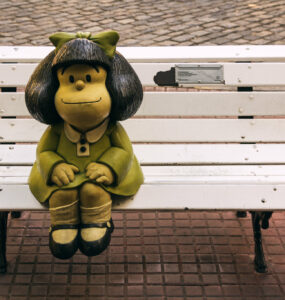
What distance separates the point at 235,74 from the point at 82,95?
1.34 m

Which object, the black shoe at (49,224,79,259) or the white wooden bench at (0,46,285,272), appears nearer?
the black shoe at (49,224,79,259)

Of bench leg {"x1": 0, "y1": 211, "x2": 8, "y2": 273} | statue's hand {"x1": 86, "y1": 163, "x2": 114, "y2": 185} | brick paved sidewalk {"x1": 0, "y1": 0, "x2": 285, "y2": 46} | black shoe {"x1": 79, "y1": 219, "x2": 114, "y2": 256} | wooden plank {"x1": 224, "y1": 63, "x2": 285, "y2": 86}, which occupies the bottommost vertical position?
brick paved sidewalk {"x1": 0, "y1": 0, "x2": 285, "y2": 46}

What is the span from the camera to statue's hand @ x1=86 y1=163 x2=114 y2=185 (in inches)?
102

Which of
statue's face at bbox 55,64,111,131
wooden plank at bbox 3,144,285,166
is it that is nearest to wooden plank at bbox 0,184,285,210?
wooden plank at bbox 3,144,285,166

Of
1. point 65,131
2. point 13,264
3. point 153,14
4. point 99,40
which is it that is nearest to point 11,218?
point 13,264

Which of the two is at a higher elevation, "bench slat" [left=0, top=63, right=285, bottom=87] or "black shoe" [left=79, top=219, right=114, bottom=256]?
"bench slat" [left=0, top=63, right=285, bottom=87]

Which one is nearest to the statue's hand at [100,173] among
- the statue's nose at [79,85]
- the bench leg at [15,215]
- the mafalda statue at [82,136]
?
the mafalda statue at [82,136]

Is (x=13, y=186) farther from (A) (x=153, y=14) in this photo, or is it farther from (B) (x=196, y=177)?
(A) (x=153, y=14)

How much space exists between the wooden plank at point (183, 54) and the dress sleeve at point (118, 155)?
2.88ft

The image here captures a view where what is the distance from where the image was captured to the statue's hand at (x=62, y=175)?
2.60 meters

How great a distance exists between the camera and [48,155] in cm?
268

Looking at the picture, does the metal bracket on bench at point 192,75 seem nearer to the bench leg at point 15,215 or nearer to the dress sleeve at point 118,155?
the dress sleeve at point 118,155

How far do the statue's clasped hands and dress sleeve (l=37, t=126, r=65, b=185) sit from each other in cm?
3

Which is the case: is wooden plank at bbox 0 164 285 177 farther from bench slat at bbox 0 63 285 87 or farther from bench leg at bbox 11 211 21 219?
bench leg at bbox 11 211 21 219
